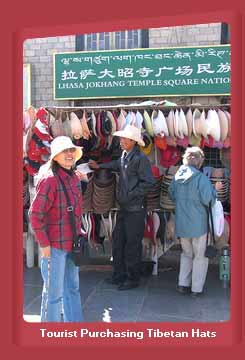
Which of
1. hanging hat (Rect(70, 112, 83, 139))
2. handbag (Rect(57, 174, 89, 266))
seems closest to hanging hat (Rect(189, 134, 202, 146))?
hanging hat (Rect(70, 112, 83, 139))

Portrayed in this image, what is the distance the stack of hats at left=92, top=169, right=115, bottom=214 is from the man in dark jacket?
25 cm

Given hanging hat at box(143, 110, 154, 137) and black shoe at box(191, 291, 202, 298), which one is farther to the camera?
hanging hat at box(143, 110, 154, 137)

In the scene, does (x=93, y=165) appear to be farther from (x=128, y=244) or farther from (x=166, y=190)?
(x=128, y=244)

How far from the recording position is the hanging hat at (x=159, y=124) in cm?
549

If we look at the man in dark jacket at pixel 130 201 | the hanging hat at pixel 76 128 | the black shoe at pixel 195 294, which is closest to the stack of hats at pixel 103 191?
the man in dark jacket at pixel 130 201

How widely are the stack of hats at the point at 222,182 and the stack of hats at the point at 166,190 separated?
0.47m

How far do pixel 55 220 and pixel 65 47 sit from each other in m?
5.26

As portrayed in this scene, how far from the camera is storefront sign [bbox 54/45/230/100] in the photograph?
24.8 feet

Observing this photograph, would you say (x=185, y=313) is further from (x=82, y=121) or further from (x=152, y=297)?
(x=82, y=121)

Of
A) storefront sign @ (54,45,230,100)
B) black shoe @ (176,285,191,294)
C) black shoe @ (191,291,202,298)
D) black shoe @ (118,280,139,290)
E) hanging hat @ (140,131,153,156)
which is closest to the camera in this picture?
black shoe @ (191,291,202,298)

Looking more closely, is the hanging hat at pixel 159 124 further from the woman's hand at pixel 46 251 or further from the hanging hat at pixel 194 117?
the woman's hand at pixel 46 251

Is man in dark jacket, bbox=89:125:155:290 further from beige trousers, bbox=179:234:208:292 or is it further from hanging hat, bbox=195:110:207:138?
hanging hat, bbox=195:110:207:138

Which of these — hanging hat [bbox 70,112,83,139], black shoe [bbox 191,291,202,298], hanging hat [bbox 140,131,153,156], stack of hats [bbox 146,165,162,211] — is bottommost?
black shoe [bbox 191,291,202,298]

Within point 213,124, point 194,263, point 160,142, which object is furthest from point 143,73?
point 194,263
